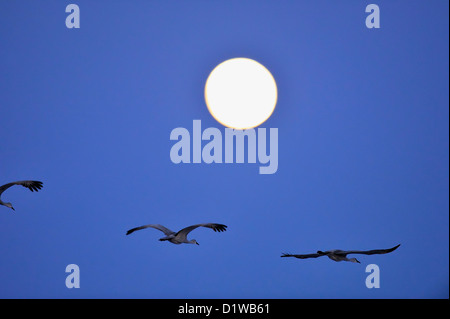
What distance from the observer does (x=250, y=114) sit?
11.0 metres

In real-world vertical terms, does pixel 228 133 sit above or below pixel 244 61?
below
